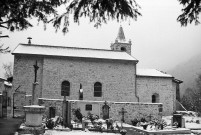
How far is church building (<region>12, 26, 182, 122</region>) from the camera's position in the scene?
29.0 m

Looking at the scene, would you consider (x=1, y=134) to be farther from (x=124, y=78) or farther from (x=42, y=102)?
(x=124, y=78)

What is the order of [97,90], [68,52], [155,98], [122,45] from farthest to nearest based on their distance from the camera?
[122,45]
[155,98]
[68,52]
[97,90]

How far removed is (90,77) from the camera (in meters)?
30.4

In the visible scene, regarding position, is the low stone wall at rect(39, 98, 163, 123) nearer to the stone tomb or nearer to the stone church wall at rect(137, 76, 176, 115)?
the stone church wall at rect(137, 76, 176, 115)

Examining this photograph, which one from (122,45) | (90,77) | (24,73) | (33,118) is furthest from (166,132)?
(122,45)

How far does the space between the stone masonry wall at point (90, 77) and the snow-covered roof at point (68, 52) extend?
0.66 m

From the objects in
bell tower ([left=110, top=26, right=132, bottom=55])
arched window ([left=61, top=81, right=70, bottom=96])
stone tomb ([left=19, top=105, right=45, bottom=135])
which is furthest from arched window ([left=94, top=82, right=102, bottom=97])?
stone tomb ([left=19, top=105, right=45, bottom=135])

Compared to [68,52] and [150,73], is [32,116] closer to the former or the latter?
[68,52]

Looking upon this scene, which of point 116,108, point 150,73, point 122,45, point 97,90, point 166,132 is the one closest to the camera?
point 166,132

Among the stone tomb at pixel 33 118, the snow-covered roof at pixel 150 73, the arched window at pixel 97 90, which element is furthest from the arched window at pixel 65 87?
the stone tomb at pixel 33 118

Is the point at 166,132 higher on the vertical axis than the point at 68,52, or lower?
lower

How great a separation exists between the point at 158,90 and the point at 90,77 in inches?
344

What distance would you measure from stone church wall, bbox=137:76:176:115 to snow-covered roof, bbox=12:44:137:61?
3.31 m

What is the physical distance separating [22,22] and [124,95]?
999 inches
